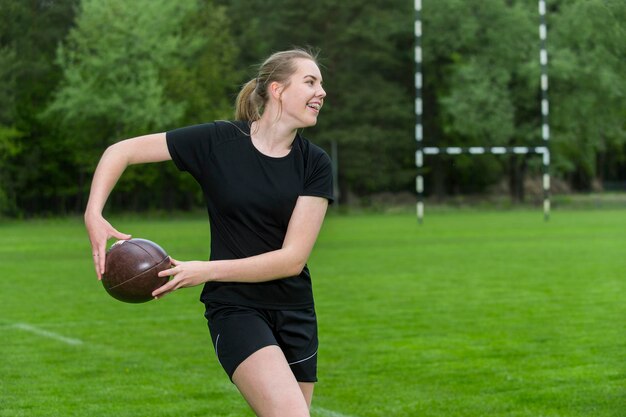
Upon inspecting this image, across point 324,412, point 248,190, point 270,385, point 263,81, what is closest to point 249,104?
point 263,81

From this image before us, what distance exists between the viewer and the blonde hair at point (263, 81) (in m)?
4.21

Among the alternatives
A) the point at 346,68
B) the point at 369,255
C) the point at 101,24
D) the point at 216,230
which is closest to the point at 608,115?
the point at 346,68

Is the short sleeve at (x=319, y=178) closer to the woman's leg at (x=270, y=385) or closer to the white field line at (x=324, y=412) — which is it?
the woman's leg at (x=270, y=385)

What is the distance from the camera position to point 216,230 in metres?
4.27

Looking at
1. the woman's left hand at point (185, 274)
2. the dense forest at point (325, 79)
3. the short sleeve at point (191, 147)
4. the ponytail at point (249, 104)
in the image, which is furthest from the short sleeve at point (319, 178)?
the dense forest at point (325, 79)

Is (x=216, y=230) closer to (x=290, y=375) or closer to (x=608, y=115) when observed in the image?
(x=290, y=375)

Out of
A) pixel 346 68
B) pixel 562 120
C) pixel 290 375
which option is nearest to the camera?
pixel 290 375

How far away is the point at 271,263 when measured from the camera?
4055 mm

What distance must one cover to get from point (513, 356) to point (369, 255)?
12913 millimetres

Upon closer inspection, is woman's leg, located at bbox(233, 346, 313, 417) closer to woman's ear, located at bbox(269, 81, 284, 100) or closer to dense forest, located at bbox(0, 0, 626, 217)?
woman's ear, located at bbox(269, 81, 284, 100)

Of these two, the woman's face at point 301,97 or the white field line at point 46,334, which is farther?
the white field line at point 46,334

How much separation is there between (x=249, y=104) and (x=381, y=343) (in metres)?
6.28

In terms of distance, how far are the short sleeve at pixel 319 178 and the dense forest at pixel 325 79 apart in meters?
42.3

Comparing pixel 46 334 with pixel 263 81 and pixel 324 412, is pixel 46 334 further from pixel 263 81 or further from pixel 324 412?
pixel 263 81
